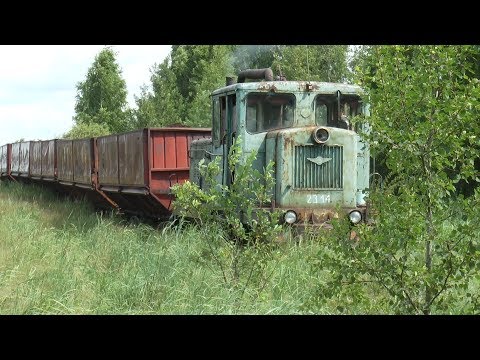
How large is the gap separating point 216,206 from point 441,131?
3054mm

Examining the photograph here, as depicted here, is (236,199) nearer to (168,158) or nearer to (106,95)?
(168,158)

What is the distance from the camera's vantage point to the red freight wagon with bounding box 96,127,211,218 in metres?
12.8

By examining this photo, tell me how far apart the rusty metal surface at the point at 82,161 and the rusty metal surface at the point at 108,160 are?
593 mm

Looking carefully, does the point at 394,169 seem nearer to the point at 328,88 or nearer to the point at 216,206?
the point at 216,206

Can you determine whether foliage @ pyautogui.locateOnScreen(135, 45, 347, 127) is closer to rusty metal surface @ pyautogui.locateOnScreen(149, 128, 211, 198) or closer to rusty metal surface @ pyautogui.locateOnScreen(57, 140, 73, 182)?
rusty metal surface @ pyautogui.locateOnScreen(57, 140, 73, 182)

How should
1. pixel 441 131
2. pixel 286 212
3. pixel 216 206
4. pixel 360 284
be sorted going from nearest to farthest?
pixel 441 131, pixel 360 284, pixel 216 206, pixel 286 212

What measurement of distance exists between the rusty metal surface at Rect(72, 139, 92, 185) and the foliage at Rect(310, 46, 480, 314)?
13.6 m

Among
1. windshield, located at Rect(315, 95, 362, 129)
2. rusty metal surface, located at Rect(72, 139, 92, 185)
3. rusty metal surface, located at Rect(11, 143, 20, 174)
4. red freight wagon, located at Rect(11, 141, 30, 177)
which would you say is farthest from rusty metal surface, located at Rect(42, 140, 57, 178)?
windshield, located at Rect(315, 95, 362, 129)

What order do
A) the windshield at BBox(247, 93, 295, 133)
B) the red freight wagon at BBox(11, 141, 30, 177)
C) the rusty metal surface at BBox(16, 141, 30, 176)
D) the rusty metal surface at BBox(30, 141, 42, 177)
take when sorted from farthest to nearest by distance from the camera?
the red freight wagon at BBox(11, 141, 30, 177) < the rusty metal surface at BBox(16, 141, 30, 176) < the rusty metal surface at BBox(30, 141, 42, 177) < the windshield at BBox(247, 93, 295, 133)

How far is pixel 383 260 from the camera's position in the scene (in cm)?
397

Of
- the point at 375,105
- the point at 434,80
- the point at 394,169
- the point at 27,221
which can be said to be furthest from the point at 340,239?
the point at 27,221

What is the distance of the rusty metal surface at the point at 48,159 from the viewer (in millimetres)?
21438

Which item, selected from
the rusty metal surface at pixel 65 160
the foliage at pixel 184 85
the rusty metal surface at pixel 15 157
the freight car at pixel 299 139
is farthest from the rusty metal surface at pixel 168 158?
the rusty metal surface at pixel 15 157

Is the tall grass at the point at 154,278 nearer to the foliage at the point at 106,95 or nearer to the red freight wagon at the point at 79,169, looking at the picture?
the red freight wagon at the point at 79,169
